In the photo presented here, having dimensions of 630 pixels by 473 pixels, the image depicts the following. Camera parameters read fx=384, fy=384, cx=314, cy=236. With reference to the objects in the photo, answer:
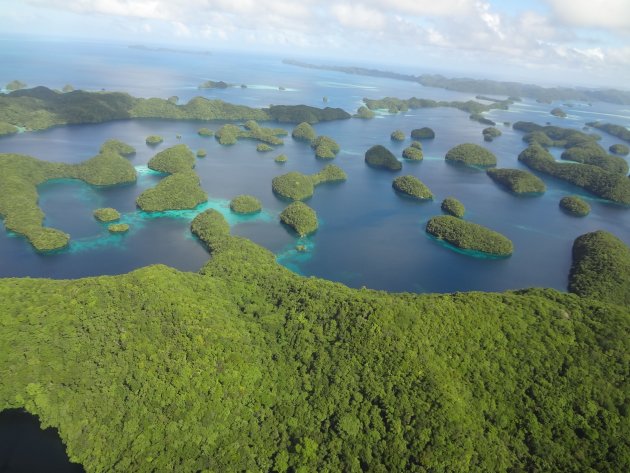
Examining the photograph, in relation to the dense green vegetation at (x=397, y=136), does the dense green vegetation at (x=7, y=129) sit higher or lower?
lower

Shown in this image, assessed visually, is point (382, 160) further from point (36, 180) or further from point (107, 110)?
point (107, 110)

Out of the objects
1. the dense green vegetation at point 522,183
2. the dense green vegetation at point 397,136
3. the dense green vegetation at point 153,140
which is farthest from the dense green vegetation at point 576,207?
the dense green vegetation at point 153,140

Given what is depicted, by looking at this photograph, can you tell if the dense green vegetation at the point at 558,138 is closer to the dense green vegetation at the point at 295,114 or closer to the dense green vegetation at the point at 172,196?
the dense green vegetation at the point at 295,114

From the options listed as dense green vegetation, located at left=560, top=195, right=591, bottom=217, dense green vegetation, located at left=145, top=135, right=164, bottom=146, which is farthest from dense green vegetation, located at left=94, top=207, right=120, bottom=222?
dense green vegetation, located at left=560, top=195, right=591, bottom=217

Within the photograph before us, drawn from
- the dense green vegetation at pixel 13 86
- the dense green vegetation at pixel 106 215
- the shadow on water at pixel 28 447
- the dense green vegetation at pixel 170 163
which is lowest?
the dense green vegetation at pixel 13 86

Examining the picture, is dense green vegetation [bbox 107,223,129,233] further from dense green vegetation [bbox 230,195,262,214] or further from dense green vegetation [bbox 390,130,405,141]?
dense green vegetation [bbox 390,130,405,141]

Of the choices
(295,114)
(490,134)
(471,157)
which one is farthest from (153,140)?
(490,134)
